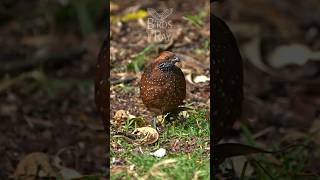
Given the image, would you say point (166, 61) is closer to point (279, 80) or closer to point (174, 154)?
point (174, 154)

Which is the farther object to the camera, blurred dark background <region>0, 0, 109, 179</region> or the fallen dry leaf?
blurred dark background <region>0, 0, 109, 179</region>

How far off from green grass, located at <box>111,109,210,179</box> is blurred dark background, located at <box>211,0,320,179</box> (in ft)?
1.04

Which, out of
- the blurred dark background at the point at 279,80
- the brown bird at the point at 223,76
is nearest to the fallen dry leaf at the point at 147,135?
the brown bird at the point at 223,76

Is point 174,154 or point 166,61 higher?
point 166,61

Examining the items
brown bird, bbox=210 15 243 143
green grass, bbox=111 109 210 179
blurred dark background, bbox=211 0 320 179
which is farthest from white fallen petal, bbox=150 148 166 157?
blurred dark background, bbox=211 0 320 179

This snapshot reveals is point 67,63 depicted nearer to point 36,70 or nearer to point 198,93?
point 36,70

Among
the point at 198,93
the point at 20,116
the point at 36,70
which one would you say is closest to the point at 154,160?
the point at 198,93

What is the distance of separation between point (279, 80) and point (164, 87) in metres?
0.80

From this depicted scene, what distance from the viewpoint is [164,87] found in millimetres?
1352

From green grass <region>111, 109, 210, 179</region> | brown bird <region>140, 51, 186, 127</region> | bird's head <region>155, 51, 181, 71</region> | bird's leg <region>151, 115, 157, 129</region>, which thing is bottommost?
green grass <region>111, 109, 210, 179</region>

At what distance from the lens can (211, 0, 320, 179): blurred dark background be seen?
1700 millimetres

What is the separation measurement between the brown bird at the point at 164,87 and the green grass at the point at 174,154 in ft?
0.09

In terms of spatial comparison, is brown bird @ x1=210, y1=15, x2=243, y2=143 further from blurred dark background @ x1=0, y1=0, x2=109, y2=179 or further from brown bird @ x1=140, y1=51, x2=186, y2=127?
blurred dark background @ x1=0, y1=0, x2=109, y2=179

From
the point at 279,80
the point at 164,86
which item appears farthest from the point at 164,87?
the point at 279,80
